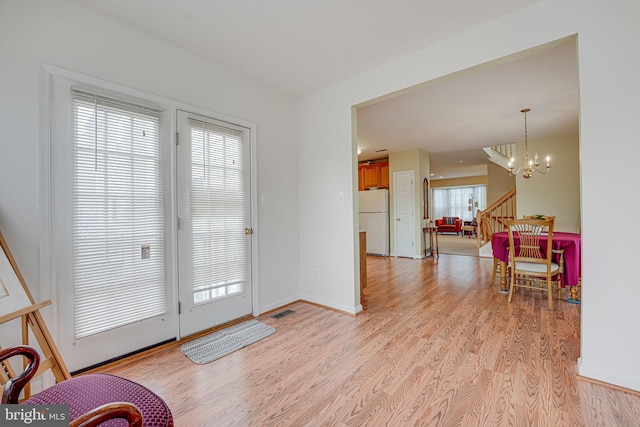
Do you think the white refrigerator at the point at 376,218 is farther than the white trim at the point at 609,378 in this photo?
Yes

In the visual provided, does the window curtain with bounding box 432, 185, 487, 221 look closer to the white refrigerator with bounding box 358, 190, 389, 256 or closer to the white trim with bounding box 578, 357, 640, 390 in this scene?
the white refrigerator with bounding box 358, 190, 389, 256

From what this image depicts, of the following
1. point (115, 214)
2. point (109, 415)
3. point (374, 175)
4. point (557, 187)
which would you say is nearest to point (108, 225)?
point (115, 214)

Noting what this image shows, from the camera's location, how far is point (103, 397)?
1.02 metres

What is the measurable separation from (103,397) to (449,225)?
1313 centimetres

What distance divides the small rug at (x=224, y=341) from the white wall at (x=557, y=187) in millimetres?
5764

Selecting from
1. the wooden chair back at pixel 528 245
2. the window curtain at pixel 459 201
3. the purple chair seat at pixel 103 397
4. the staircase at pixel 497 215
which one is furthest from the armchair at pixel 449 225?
the purple chair seat at pixel 103 397

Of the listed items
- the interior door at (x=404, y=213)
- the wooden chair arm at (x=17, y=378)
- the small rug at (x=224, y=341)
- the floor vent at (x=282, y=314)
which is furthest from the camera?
the interior door at (x=404, y=213)

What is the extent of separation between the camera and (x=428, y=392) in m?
1.68

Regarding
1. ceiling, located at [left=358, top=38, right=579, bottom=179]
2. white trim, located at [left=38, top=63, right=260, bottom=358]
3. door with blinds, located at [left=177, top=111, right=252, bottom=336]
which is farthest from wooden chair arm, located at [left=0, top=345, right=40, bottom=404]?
ceiling, located at [left=358, top=38, right=579, bottom=179]

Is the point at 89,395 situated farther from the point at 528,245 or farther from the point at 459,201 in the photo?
the point at 459,201

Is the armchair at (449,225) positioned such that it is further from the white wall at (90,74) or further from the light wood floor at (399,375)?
the white wall at (90,74)

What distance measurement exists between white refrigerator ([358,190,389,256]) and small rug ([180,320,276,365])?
4.26 metres

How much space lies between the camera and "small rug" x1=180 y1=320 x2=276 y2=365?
7.07ft

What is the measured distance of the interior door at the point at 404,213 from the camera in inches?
247
